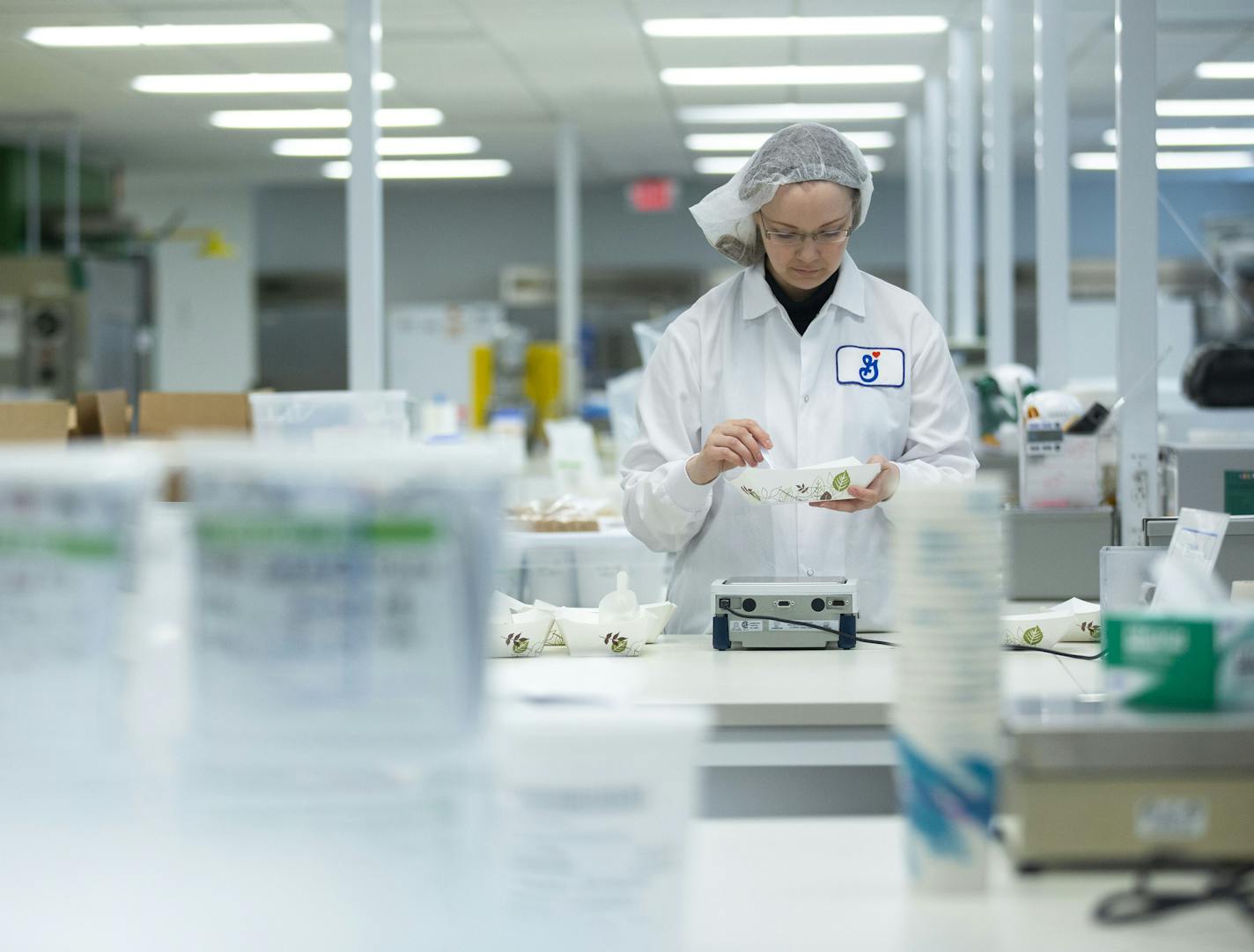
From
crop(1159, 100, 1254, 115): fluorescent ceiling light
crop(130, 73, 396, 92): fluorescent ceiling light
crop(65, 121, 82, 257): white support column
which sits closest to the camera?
crop(130, 73, 396, 92): fluorescent ceiling light

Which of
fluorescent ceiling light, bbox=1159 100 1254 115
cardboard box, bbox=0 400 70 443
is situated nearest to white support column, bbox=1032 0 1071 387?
cardboard box, bbox=0 400 70 443

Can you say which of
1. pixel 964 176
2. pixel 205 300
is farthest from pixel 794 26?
pixel 205 300

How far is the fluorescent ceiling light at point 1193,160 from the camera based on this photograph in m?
9.81

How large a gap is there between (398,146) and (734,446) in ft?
27.7

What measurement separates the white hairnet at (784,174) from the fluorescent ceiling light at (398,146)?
293 inches

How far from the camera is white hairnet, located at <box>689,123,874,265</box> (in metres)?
2.33

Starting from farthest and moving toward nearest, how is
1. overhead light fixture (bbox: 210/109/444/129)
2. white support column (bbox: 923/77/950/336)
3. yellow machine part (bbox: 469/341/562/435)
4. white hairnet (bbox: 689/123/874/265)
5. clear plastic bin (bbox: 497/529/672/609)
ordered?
overhead light fixture (bbox: 210/109/444/129) → yellow machine part (bbox: 469/341/562/435) → white support column (bbox: 923/77/950/336) → clear plastic bin (bbox: 497/529/672/609) → white hairnet (bbox: 689/123/874/265)

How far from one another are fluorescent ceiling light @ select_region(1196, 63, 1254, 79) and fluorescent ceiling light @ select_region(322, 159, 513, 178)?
554cm

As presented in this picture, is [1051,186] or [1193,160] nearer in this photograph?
[1051,186]

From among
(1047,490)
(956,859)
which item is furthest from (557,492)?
(956,859)

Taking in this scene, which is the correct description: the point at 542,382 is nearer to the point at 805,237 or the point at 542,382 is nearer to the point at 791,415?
the point at 791,415

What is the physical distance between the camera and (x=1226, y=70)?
7293 millimetres

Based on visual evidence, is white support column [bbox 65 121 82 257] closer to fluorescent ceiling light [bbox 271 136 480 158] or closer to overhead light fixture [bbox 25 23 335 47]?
fluorescent ceiling light [bbox 271 136 480 158]

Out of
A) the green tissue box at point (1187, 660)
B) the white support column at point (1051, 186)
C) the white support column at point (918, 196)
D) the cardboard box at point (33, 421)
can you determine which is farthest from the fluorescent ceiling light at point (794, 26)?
the green tissue box at point (1187, 660)
